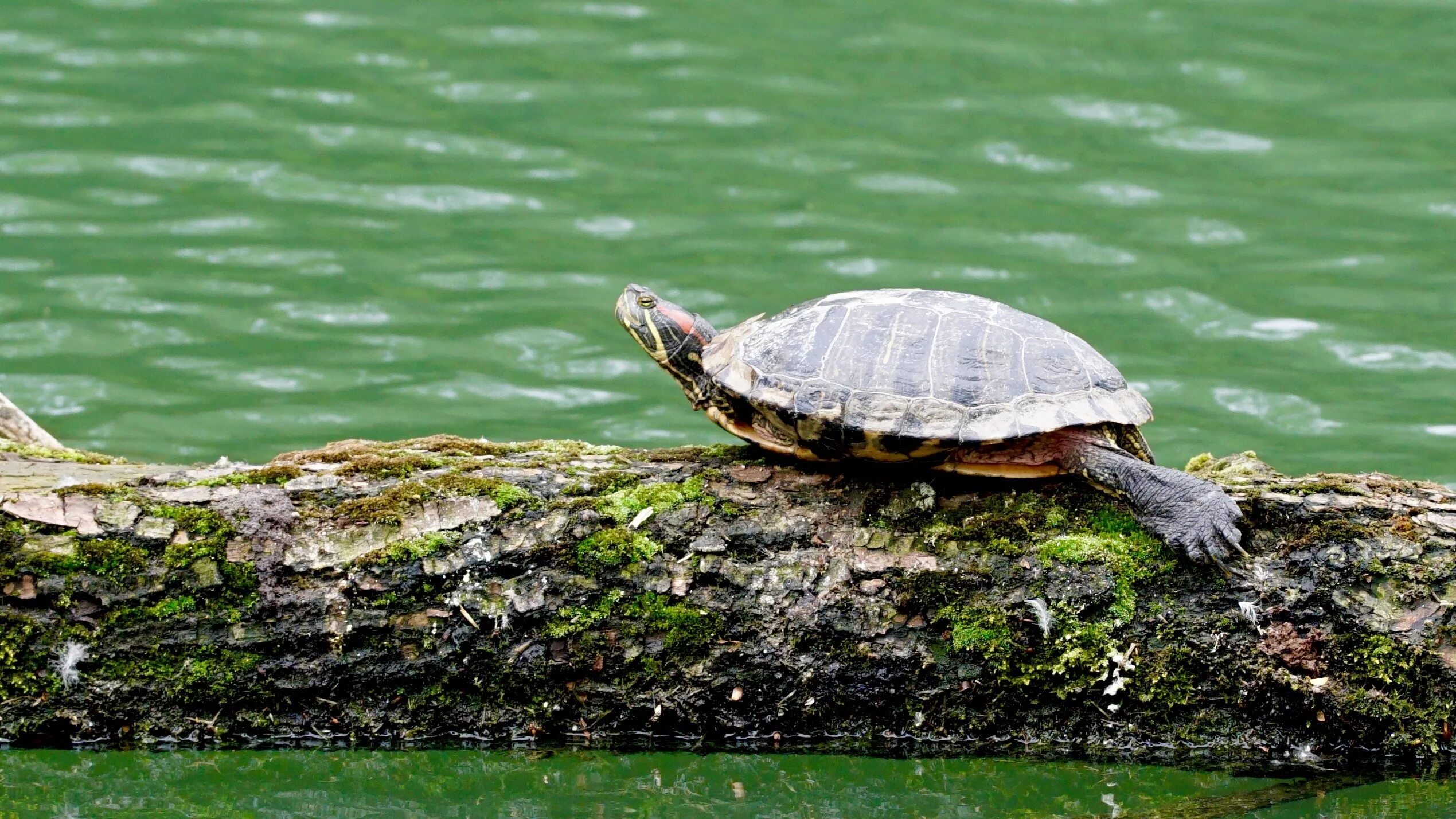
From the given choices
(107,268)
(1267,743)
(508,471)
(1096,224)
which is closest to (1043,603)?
(1267,743)

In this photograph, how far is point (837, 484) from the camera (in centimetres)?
508

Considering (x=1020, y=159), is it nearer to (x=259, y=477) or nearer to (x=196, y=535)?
(x=259, y=477)

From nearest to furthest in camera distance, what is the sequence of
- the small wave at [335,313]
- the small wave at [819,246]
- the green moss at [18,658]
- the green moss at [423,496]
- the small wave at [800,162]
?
the green moss at [18,658]
the green moss at [423,496]
the small wave at [335,313]
the small wave at [819,246]
the small wave at [800,162]

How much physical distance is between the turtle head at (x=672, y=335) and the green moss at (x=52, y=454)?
81.1 inches

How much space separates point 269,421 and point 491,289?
2.24 metres

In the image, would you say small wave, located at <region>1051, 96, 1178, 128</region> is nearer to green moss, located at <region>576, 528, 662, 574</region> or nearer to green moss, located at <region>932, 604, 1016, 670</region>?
green moss, located at <region>932, 604, 1016, 670</region>

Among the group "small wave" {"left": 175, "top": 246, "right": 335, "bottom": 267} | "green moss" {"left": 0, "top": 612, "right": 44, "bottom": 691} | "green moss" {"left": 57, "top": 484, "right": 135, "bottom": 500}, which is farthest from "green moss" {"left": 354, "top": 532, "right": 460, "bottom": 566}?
"small wave" {"left": 175, "top": 246, "right": 335, "bottom": 267}

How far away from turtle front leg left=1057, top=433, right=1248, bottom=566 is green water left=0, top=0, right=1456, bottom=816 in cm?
448

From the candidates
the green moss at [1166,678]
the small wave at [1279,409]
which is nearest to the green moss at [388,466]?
the green moss at [1166,678]

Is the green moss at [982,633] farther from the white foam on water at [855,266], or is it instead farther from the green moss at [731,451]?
the white foam on water at [855,266]

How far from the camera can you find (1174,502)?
15.2ft

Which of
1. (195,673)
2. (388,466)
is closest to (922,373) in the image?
(388,466)

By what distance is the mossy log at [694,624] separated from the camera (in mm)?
4547

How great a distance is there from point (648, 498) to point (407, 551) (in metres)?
0.83
